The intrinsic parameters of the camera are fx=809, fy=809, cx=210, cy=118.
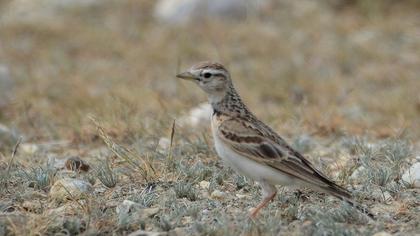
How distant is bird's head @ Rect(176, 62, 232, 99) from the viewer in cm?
614

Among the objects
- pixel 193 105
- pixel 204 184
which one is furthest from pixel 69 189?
pixel 193 105

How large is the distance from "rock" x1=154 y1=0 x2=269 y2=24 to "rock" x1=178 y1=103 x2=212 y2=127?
546 cm

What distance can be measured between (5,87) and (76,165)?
156 inches

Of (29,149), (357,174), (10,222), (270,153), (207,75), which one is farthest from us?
Result: (29,149)

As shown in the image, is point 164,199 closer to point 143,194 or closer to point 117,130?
point 143,194

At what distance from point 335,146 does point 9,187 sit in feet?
10.6

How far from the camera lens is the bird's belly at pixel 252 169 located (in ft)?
18.5

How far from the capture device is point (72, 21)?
14.5 m

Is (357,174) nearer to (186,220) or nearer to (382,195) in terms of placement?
(382,195)

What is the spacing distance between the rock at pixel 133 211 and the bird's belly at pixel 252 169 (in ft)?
2.06

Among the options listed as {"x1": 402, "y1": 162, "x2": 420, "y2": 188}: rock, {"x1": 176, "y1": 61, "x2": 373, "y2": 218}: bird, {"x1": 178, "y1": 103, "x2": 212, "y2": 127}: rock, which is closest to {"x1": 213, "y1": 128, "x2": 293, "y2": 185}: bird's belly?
{"x1": 176, "y1": 61, "x2": 373, "y2": 218}: bird

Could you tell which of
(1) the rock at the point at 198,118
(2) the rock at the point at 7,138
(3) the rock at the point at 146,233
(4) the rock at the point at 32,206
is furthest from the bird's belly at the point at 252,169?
(2) the rock at the point at 7,138

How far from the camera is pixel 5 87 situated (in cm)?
1055

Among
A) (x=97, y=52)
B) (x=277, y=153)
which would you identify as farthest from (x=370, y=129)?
(x=97, y=52)
